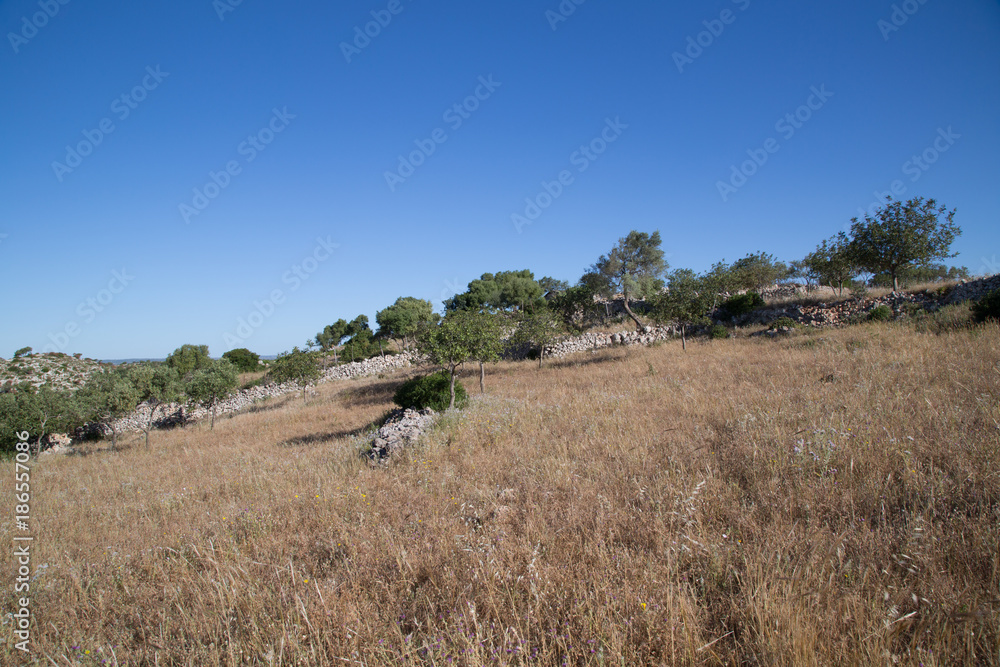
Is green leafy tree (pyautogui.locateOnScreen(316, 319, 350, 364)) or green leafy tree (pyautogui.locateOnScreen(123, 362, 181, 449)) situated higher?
green leafy tree (pyautogui.locateOnScreen(316, 319, 350, 364))

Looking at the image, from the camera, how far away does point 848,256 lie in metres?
24.7

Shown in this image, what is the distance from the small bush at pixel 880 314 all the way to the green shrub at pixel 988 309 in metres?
5.81

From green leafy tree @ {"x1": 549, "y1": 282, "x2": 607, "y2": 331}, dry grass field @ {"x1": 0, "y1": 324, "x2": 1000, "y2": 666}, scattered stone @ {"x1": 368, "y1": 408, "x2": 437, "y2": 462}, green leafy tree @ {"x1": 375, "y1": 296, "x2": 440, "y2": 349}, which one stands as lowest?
dry grass field @ {"x1": 0, "y1": 324, "x2": 1000, "y2": 666}

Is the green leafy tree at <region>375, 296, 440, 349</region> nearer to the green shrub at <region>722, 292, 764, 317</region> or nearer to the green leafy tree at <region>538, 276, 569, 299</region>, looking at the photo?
the green leafy tree at <region>538, 276, 569, 299</region>

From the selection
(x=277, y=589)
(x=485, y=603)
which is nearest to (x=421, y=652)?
(x=485, y=603)

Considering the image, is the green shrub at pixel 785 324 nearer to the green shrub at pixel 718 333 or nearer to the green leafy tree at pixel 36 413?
the green shrub at pixel 718 333

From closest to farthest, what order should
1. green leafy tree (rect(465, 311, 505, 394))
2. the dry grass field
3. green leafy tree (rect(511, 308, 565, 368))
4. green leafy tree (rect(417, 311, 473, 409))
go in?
the dry grass field, green leafy tree (rect(417, 311, 473, 409)), green leafy tree (rect(465, 311, 505, 394)), green leafy tree (rect(511, 308, 565, 368))

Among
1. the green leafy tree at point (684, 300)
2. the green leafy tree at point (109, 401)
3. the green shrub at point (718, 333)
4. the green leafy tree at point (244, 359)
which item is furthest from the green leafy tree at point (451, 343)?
the green leafy tree at point (244, 359)

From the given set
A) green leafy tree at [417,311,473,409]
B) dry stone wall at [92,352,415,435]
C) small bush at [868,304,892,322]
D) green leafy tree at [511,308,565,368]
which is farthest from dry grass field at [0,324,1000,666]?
dry stone wall at [92,352,415,435]

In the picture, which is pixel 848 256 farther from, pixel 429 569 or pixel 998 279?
pixel 429 569

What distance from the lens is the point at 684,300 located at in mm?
22516

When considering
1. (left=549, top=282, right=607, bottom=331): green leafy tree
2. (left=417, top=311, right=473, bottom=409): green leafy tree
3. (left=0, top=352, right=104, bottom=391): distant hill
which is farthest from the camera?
(left=0, top=352, right=104, bottom=391): distant hill

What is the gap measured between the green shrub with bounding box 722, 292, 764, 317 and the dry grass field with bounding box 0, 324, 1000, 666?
25322 millimetres

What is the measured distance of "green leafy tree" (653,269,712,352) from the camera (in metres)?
22.5
